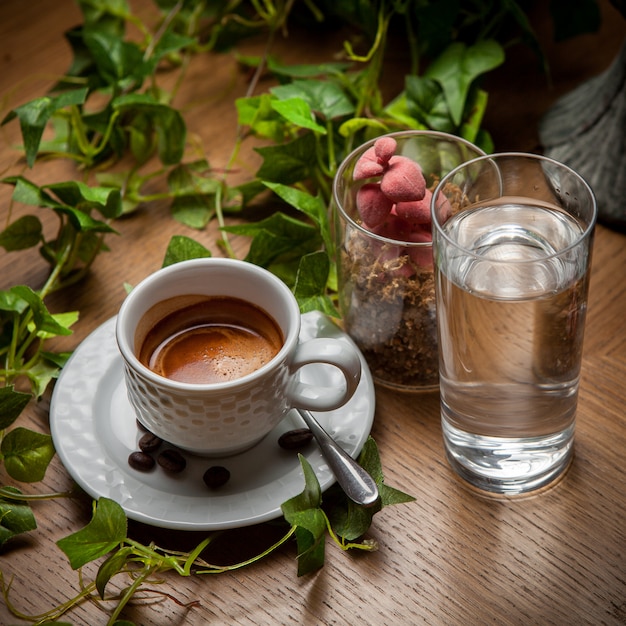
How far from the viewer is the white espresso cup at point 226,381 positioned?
0.66m

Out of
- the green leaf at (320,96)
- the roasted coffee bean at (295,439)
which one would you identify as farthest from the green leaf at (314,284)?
the green leaf at (320,96)

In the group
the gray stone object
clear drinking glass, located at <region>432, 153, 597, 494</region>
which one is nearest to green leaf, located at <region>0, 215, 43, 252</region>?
clear drinking glass, located at <region>432, 153, 597, 494</region>

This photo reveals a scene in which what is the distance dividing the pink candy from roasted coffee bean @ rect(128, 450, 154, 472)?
0.88 feet

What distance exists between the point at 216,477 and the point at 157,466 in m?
0.06

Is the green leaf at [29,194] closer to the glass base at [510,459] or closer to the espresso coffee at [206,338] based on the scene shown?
the espresso coffee at [206,338]

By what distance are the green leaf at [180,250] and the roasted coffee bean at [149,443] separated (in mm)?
178

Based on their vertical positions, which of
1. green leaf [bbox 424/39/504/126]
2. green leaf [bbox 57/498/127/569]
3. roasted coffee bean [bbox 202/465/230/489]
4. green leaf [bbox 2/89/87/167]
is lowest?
green leaf [bbox 424/39/504/126]

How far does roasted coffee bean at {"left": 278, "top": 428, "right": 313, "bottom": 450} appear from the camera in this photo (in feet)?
2.40

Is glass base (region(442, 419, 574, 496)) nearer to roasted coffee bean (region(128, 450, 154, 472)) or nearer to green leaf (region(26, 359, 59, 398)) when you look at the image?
roasted coffee bean (region(128, 450, 154, 472))

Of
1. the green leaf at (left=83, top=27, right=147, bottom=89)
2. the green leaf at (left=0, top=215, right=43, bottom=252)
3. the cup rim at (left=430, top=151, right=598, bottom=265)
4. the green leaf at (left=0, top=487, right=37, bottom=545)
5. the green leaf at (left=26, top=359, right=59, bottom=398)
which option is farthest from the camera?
the green leaf at (left=83, top=27, right=147, bottom=89)

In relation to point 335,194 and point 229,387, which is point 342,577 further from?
point 335,194

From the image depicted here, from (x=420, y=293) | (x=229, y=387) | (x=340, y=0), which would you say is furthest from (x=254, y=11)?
(x=229, y=387)

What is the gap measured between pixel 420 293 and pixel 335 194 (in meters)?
0.12

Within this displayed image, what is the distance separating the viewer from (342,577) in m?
0.68
